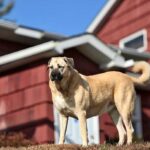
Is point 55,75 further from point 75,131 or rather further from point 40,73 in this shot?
point 75,131

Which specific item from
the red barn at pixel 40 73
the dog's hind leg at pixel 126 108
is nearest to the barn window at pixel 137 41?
the red barn at pixel 40 73

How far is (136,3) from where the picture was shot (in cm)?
2308

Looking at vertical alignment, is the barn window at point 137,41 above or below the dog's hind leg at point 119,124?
above

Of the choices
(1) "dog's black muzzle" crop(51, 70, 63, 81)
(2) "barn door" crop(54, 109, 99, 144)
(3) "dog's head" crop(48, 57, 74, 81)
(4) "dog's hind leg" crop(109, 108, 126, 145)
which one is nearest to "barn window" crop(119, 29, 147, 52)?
(2) "barn door" crop(54, 109, 99, 144)

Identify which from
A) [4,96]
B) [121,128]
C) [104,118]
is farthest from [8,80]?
[121,128]

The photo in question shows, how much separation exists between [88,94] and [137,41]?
13.7 meters

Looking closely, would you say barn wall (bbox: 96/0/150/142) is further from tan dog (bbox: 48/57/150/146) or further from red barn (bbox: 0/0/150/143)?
tan dog (bbox: 48/57/150/146)

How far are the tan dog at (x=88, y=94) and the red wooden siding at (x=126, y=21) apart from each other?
12.4 m

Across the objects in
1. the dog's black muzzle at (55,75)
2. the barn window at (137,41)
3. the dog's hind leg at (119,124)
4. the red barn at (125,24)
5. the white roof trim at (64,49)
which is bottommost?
the dog's hind leg at (119,124)

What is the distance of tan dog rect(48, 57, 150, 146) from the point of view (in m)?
9.01

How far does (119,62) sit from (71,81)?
773 centimetres

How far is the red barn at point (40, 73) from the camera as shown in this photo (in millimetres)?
15094

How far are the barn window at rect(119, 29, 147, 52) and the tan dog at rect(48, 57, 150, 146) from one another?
12023mm

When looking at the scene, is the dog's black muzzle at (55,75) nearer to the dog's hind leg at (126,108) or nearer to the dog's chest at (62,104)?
the dog's chest at (62,104)
